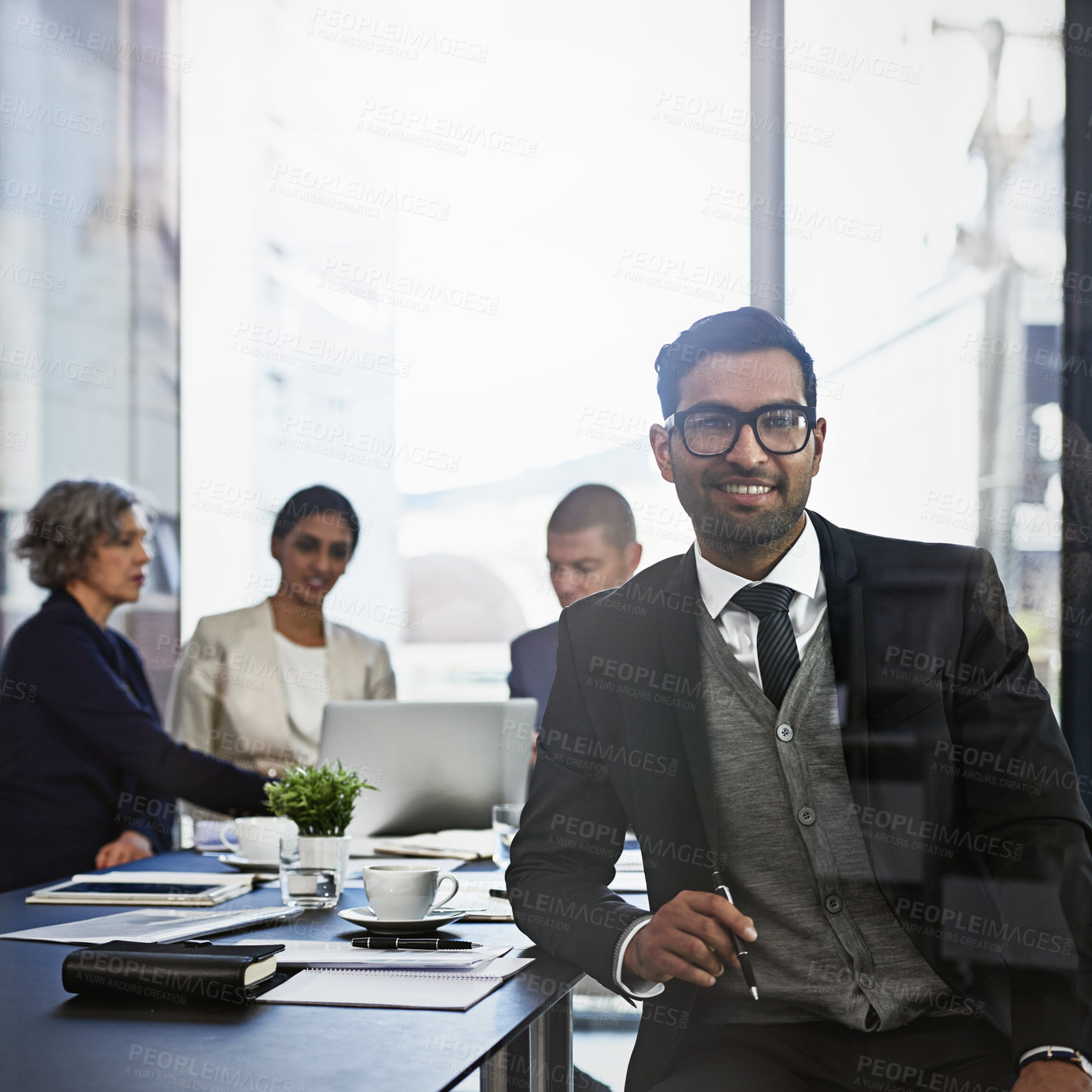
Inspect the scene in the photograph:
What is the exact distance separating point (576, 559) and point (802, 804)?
6.51ft

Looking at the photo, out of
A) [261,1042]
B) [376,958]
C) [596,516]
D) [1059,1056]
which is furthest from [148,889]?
[596,516]

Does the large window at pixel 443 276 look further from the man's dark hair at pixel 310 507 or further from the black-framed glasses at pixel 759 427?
the black-framed glasses at pixel 759 427

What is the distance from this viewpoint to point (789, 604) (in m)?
1.69

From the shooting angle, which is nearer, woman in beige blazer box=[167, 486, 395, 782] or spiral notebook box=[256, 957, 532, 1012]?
spiral notebook box=[256, 957, 532, 1012]

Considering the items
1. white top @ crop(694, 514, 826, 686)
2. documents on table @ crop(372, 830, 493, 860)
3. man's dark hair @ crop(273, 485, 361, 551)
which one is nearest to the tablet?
documents on table @ crop(372, 830, 493, 860)

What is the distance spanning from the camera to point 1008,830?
1434 millimetres

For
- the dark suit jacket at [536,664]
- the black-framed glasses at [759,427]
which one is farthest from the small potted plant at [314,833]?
the dark suit jacket at [536,664]

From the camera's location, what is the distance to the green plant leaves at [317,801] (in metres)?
1.80

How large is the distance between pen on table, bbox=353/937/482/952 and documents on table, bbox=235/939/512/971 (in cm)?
1

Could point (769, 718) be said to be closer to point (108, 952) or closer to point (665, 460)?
point (665, 460)

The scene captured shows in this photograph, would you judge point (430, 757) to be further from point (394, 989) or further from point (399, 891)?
point (394, 989)

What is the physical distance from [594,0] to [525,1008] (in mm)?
3827

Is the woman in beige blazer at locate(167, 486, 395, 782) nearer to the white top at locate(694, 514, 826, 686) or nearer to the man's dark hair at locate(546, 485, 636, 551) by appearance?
the man's dark hair at locate(546, 485, 636, 551)

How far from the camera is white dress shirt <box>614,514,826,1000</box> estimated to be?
5.48 ft
